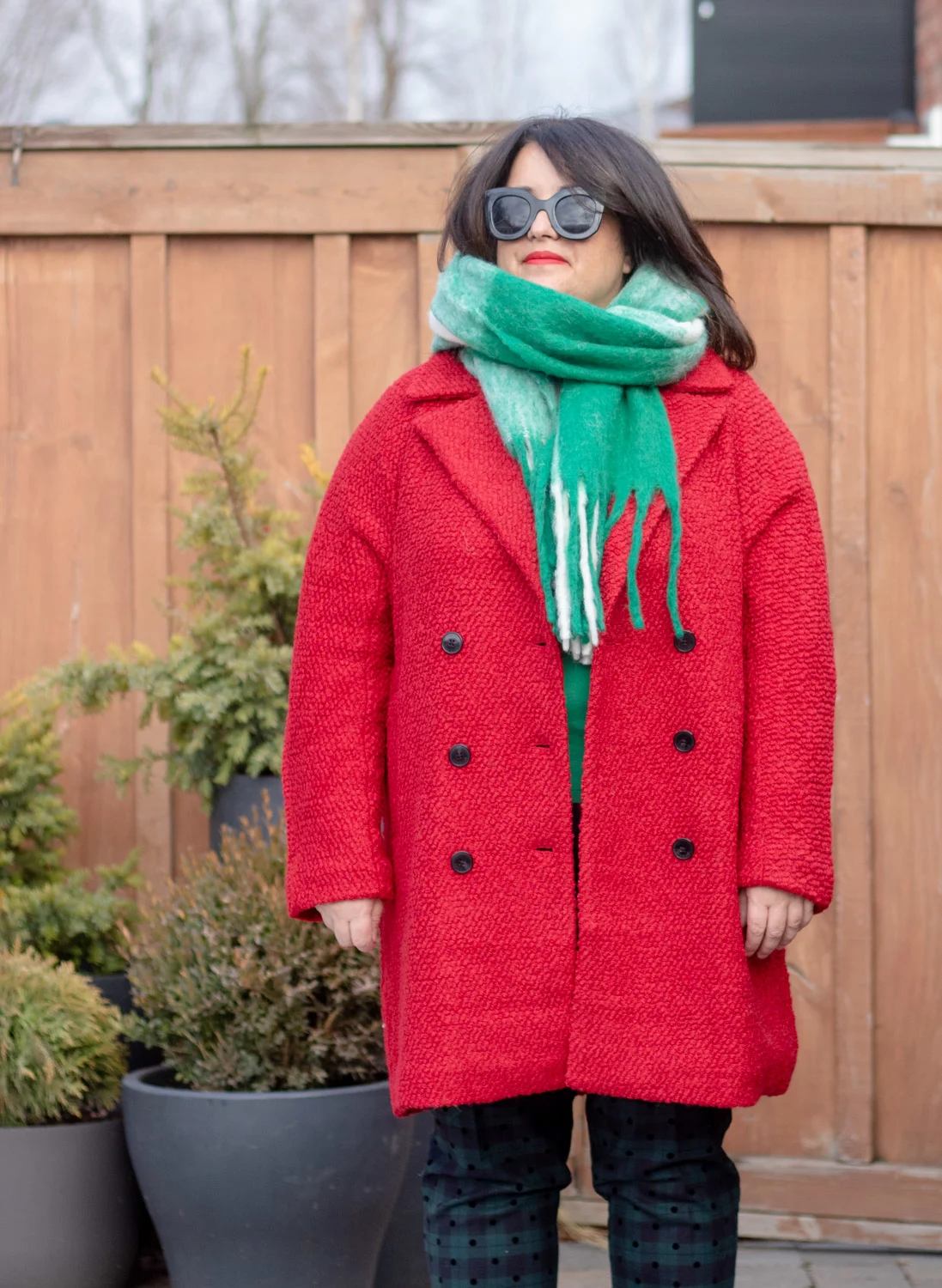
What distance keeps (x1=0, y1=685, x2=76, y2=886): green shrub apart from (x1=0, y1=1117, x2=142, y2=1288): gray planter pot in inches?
25.1

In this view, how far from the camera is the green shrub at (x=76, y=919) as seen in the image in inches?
131

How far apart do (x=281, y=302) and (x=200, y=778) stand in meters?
1.16

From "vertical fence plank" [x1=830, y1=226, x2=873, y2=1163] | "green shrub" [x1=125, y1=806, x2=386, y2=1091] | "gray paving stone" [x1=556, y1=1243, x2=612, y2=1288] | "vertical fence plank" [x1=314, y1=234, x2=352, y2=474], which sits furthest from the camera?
"vertical fence plank" [x1=314, y1=234, x2=352, y2=474]

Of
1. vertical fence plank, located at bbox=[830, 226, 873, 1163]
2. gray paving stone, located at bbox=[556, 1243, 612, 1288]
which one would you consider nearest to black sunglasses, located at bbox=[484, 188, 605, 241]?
vertical fence plank, located at bbox=[830, 226, 873, 1163]

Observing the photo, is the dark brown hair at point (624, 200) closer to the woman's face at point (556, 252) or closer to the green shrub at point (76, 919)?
the woman's face at point (556, 252)

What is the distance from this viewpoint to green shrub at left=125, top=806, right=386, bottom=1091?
2.87m

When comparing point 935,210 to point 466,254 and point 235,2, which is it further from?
point 235,2

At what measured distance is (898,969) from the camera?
362 cm

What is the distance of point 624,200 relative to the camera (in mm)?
2309

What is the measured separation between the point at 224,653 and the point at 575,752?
4.26ft

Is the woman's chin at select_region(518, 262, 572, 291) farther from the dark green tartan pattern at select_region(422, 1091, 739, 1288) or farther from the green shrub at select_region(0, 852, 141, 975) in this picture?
the green shrub at select_region(0, 852, 141, 975)

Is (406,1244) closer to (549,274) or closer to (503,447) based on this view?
(503,447)

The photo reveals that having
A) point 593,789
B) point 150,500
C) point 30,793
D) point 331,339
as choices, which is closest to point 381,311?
point 331,339

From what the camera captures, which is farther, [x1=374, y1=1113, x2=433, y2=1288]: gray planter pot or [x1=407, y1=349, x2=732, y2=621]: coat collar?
[x1=374, y1=1113, x2=433, y2=1288]: gray planter pot
